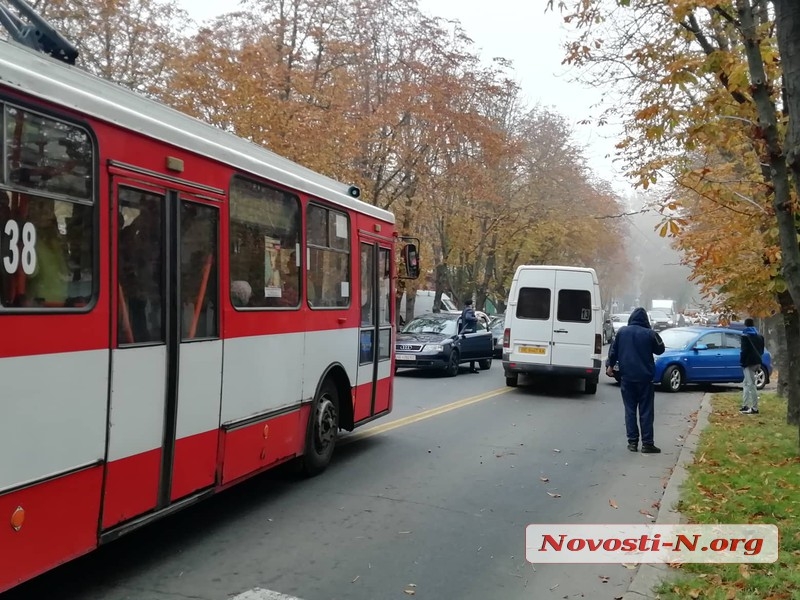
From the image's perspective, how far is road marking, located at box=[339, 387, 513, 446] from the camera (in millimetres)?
10262

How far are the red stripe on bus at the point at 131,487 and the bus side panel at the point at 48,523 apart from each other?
0.11m

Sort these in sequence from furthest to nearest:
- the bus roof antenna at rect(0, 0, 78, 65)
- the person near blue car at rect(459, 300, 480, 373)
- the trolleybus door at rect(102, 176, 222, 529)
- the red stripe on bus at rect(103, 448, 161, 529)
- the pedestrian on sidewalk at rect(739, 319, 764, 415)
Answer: the person near blue car at rect(459, 300, 480, 373) < the pedestrian on sidewalk at rect(739, 319, 764, 415) < the bus roof antenna at rect(0, 0, 78, 65) < the trolleybus door at rect(102, 176, 222, 529) < the red stripe on bus at rect(103, 448, 161, 529)

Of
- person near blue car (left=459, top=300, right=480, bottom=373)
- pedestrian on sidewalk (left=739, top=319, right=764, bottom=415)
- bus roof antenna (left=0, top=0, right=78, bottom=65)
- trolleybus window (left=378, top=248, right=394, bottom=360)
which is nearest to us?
bus roof antenna (left=0, top=0, right=78, bottom=65)

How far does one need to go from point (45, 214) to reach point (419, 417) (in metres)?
8.86

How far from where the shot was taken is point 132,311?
15.5ft

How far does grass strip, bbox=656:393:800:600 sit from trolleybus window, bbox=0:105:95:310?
4112 millimetres

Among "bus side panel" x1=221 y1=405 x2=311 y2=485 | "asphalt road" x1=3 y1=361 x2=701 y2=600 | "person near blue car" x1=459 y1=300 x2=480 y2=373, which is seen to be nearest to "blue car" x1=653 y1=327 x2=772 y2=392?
"person near blue car" x1=459 y1=300 x2=480 y2=373

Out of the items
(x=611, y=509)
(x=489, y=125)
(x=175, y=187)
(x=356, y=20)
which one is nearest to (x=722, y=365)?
(x=489, y=125)

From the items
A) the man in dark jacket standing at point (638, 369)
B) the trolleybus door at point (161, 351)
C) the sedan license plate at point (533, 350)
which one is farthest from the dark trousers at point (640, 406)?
the sedan license plate at point (533, 350)

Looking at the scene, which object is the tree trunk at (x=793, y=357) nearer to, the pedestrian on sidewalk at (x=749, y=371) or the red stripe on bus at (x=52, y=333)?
the pedestrian on sidewalk at (x=749, y=371)

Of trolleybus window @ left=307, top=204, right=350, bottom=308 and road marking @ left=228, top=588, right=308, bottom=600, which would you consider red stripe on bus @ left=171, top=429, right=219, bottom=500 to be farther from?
trolleybus window @ left=307, top=204, right=350, bottom=308

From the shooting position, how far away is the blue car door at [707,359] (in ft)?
60.3

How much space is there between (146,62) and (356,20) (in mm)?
6452

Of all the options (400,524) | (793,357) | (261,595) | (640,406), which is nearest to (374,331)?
(400,524)
